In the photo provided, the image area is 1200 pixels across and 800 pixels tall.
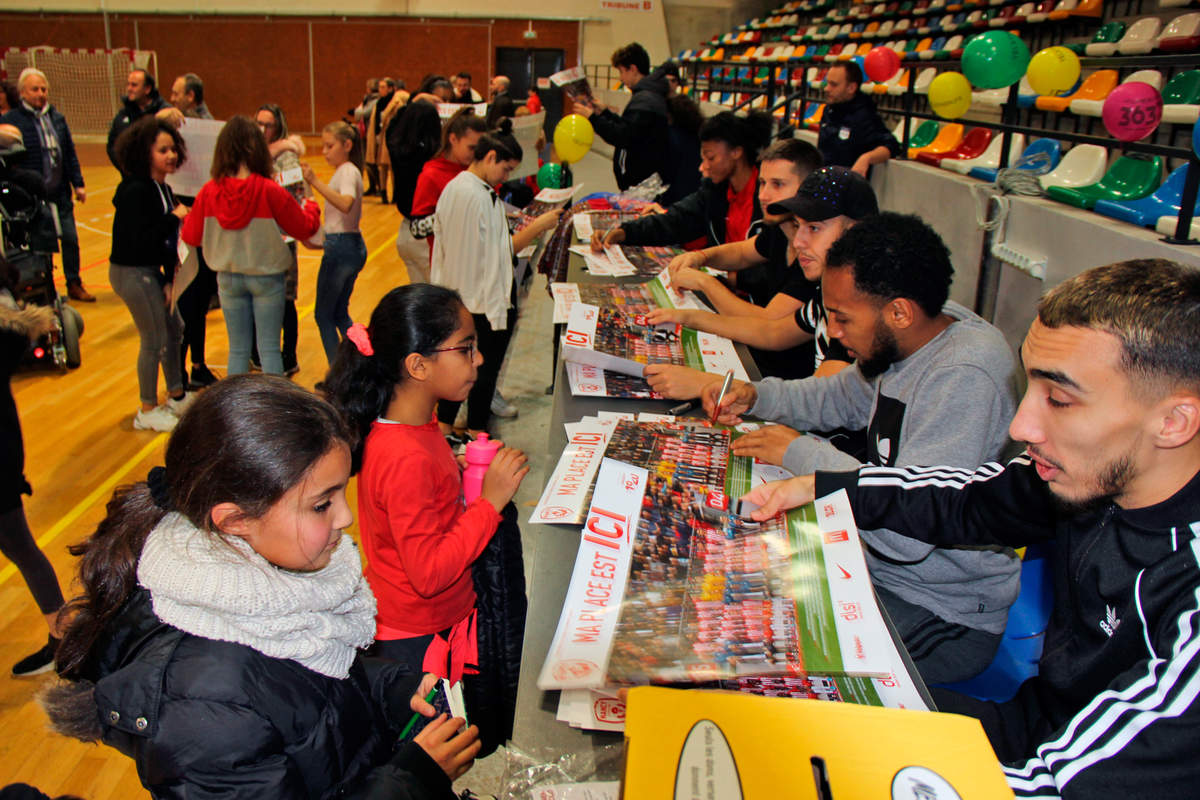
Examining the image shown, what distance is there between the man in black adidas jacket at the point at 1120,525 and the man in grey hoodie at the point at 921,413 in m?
0.22

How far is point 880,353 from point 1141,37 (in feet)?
17.3

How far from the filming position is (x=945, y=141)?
226 inches

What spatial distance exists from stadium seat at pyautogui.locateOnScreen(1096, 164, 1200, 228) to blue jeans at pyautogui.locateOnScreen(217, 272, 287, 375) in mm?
3501

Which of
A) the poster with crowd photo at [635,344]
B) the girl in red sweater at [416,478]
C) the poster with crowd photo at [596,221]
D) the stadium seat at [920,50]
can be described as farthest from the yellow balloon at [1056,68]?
the stadium seat at [920,50]

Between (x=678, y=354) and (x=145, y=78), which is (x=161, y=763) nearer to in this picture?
(x=678, y=354)

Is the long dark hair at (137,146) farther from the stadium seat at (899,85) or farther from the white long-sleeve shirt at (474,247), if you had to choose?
the stadium seat at (899,85)

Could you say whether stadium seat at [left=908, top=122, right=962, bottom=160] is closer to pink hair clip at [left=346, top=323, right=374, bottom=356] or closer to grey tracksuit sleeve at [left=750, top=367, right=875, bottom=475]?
grey tracksuit sleeve at [left=750, top=367, right=875, bottom=475]

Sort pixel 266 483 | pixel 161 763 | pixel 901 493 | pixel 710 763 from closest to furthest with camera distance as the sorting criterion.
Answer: pixel 710 763 < pixel 161 763 < pixel 266 483 < pixel 901 493

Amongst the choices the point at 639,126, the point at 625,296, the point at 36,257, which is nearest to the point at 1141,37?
the point at 639,126

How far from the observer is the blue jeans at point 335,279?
4.43 metres

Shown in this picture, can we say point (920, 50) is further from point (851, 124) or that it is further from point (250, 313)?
point (250, 313)

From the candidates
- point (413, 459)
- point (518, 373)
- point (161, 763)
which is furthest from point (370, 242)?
point (161, 763)

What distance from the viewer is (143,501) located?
3.72 ft

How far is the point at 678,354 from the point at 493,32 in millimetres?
16652
